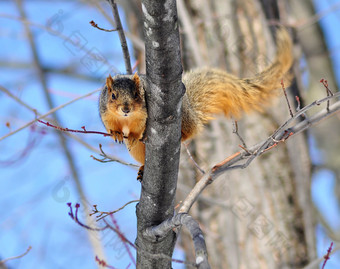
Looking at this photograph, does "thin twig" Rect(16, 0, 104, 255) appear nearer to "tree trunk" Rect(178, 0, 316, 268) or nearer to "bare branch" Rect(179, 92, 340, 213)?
"tree trunk" Rect(178, 0, 316, 268)

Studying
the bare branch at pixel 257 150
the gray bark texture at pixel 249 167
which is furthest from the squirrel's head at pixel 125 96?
the gray bark texture at pixel 249 167

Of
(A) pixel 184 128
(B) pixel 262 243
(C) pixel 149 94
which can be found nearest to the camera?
(C) pixel 149 94

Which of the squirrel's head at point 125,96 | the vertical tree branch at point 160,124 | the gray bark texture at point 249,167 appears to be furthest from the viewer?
the gray bark texture at point 249,167

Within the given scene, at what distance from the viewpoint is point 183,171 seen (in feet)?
10.8

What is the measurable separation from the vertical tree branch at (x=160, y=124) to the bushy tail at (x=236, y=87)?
699 millimetres

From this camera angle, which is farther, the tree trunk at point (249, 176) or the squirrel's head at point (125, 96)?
the tree trunk at point (249, 176)

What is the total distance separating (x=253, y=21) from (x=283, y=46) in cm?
115

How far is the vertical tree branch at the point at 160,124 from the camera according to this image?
130cm

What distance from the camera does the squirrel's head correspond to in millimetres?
1880

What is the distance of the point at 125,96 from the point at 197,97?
1.53 ft

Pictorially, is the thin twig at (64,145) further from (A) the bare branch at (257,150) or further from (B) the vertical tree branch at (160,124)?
(A) the bare branch at (257,150)

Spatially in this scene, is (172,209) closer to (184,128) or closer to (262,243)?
(184,128)

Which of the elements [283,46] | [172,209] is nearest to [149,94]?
[172,209]

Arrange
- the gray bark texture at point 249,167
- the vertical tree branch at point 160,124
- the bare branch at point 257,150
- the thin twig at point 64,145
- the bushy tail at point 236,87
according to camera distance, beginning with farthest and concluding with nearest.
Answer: the gray bark texture at point 249,167, the thin twig at point 64,145, the bushy tail at point 236,87, the bare branch at point 257,150, the vertical tree branch at point 160,124
